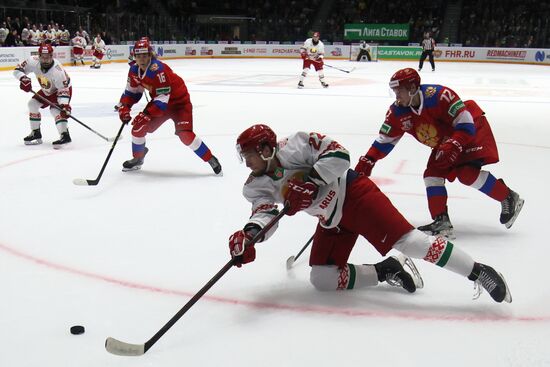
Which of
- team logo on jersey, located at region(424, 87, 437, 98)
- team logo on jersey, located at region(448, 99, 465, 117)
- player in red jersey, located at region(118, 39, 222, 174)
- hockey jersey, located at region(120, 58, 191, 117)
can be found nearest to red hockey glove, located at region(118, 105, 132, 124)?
player in red jersey, located at region(118, 39, 222, 174)

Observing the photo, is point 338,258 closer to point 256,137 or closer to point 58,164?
point 256,137

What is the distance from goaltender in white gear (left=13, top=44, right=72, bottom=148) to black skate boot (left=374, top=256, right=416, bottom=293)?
4.20 m

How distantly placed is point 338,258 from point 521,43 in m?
22.0

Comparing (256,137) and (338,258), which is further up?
(256,137)

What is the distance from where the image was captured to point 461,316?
2.33 meters

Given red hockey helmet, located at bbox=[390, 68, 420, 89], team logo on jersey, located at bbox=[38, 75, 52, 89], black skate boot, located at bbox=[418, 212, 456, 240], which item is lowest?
black skate boot, located at bbox=[418, 212, 456, 240]

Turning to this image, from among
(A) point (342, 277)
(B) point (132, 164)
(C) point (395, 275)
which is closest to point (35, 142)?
(B) point (132, 164)

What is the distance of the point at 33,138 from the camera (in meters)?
5.93

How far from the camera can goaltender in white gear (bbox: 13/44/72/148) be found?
5758mm

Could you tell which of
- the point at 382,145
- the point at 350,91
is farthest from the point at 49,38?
the point at 382,145

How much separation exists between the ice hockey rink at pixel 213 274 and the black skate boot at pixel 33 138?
0.11m

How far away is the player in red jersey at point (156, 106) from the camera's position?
4.65 m

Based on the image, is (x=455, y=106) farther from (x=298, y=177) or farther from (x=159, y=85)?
(x=159, y=85)

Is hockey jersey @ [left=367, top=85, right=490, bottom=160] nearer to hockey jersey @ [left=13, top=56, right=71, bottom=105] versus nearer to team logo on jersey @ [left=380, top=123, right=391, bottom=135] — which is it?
team logo on jersey @ [left=380, top=123, right=391, bottom=135]
